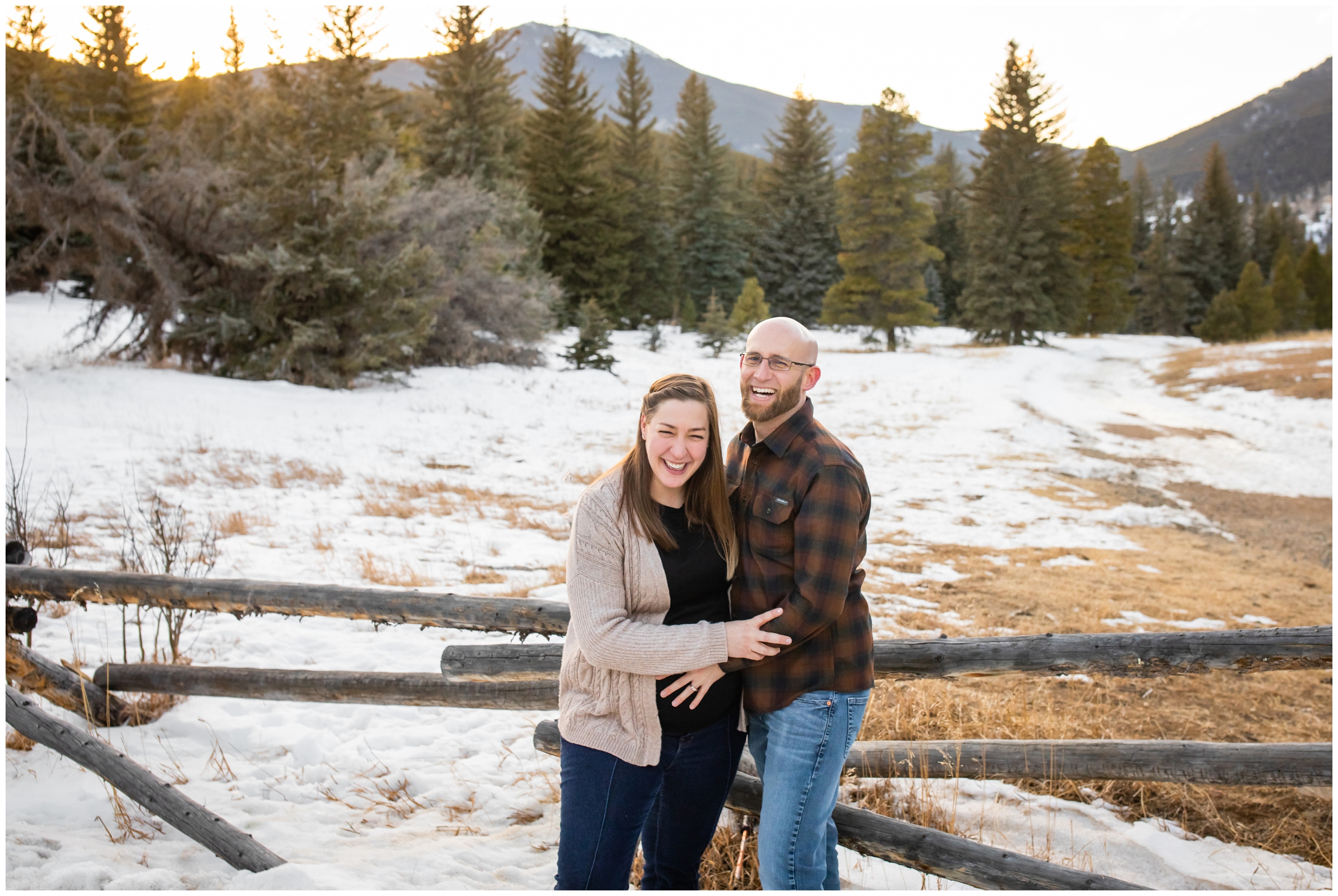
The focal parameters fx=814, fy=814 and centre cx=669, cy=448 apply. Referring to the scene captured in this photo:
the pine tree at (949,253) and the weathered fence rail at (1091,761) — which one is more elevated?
the pine tree at (949,253)

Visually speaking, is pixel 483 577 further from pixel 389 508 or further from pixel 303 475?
pixel 303 475

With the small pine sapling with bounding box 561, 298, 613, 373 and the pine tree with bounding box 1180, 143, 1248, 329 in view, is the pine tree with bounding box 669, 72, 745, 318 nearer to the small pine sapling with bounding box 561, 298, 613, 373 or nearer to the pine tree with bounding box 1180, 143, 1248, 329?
the small pine sapling with bounding box 561, 298, 613, 373

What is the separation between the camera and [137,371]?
16094mm

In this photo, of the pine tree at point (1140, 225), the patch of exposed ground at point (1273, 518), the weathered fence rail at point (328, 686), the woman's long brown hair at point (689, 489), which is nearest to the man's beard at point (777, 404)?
the woman's long brown hair at point (689, 489)

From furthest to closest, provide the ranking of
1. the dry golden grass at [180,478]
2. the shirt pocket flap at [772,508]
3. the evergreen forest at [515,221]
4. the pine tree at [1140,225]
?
the pine tree at [1140,225]
the evergreen forest at [515,221]
the dry golden grass at [180,478]
the shirt pocket flap at [772,508]

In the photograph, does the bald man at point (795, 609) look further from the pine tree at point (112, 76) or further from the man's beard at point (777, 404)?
the pine tree at point (112, 76)

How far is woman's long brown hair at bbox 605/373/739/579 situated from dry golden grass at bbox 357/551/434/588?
527 centimetres

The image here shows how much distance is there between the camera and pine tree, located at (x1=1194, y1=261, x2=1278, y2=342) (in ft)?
147

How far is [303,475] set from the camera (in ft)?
38.4

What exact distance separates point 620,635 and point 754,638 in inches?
15.8

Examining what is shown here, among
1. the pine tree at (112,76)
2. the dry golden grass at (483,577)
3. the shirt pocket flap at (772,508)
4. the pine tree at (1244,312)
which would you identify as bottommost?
the dry golden grass at (483,577)

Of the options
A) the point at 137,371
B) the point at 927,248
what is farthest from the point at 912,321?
the point at 137,371

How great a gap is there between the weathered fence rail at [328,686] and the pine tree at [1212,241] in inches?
2447

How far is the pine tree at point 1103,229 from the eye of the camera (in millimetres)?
46344
